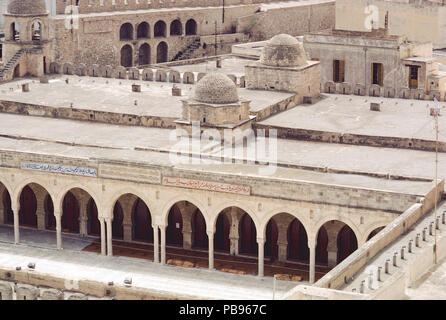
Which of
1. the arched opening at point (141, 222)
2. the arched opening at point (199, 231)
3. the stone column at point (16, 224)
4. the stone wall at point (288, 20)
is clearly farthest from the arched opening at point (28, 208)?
the stone wall at point (288, 20)

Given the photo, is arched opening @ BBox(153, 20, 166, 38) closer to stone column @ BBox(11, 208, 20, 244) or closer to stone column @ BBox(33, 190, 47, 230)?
stone column @ BBox(33, 190, 47, 230)

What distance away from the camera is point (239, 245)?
203 feet

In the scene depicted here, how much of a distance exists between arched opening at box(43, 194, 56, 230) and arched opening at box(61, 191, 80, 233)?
0.67 m

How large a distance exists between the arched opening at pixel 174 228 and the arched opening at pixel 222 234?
1.94 metres

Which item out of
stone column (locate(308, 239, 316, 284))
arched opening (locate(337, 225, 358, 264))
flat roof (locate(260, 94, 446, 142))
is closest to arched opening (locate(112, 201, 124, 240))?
flat roof (locate(260, 94, 446, 142))

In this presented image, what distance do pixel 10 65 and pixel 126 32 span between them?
2418 centimetres

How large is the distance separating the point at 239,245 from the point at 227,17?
165 ft

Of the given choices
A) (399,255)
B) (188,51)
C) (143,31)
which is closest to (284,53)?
(399,255)

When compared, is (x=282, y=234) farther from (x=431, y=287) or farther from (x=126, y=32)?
(x=126, y=32)

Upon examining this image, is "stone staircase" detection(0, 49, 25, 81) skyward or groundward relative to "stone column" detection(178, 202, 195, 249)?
skyward

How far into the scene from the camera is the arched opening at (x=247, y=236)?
6172cm

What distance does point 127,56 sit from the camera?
10388 cm

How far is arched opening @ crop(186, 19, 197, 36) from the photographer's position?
108 meters
